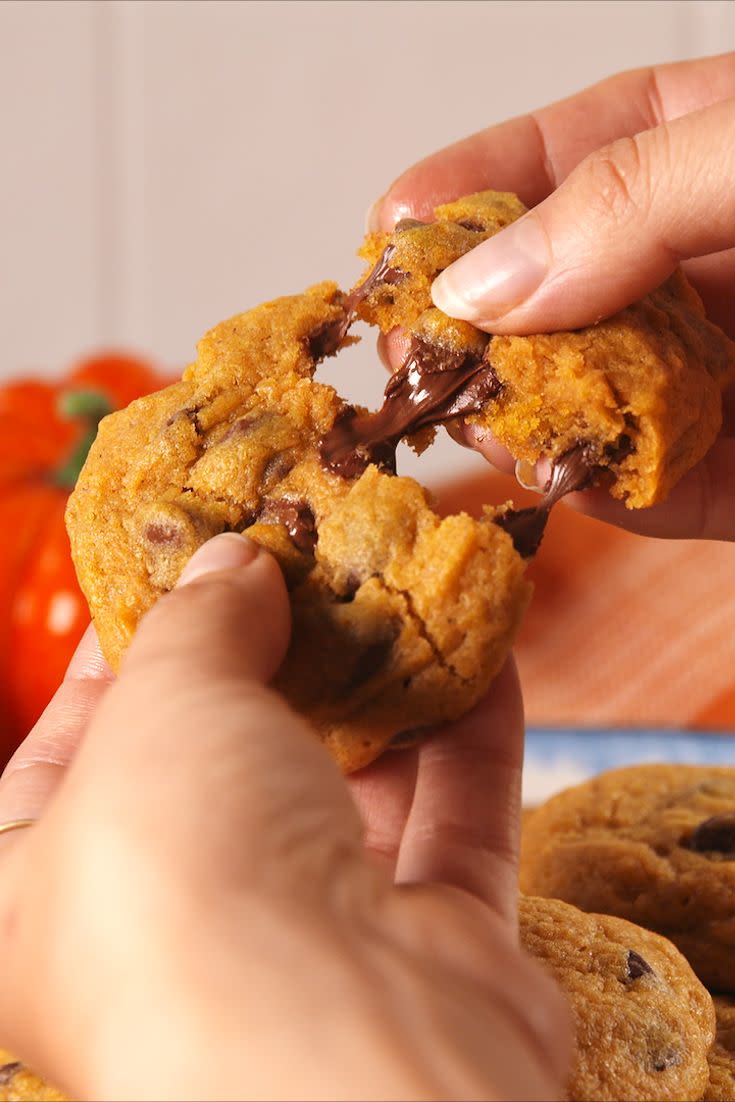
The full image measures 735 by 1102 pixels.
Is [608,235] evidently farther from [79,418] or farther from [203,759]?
[79,418]

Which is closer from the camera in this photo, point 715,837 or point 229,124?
point 715,837

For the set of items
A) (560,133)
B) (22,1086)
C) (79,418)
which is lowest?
(22,1086)

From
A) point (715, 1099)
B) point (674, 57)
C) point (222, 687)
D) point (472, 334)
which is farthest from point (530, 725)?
point (674, 57)

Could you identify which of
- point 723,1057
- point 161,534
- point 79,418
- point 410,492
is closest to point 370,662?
point 410,492

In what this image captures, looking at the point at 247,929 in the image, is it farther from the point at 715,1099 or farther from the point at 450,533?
the point at 715,1099

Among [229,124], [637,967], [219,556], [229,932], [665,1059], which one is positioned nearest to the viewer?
[229,932]

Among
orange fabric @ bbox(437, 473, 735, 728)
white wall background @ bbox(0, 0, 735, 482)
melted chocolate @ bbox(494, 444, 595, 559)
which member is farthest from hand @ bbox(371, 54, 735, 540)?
white wall background @ bbox(0, 0, 735, 482)

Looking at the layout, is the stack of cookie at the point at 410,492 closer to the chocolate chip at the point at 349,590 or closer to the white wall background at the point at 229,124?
the chocolate chip at the point at 349,590
